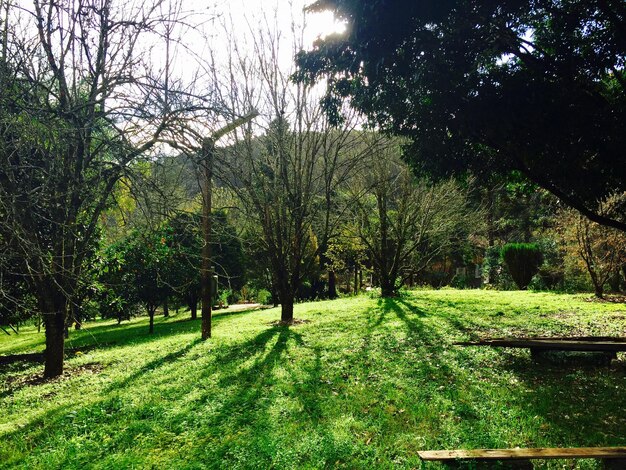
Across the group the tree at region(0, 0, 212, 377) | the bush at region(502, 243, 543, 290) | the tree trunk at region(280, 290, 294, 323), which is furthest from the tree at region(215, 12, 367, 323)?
the bush at region(502, 243, 543, 290)

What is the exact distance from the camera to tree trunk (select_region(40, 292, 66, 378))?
6.98 metres

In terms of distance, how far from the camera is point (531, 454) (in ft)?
10.3

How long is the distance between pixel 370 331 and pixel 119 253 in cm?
743

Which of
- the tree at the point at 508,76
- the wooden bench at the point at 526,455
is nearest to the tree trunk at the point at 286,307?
the tree at the point at 508,76

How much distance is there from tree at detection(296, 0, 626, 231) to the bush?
13.1 metres

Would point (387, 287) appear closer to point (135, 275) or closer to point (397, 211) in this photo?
point (397, 211)

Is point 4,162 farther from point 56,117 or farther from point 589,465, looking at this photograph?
point 589,465

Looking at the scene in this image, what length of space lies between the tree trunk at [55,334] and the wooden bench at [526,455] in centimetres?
644

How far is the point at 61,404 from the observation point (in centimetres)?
536

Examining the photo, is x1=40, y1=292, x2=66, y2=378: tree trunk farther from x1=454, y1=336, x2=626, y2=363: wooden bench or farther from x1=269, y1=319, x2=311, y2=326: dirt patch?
x1=454, y1=336, x2=626, y2=363: wooden bench

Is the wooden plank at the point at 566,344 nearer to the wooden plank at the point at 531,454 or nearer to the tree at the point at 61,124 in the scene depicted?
the wooden plank at the point at 531,454

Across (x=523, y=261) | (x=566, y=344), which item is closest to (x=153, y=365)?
(x=566, y=344)

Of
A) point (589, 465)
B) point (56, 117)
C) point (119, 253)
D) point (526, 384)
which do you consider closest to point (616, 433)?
point (589, 465)

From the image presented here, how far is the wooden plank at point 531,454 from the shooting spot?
3.05 m
